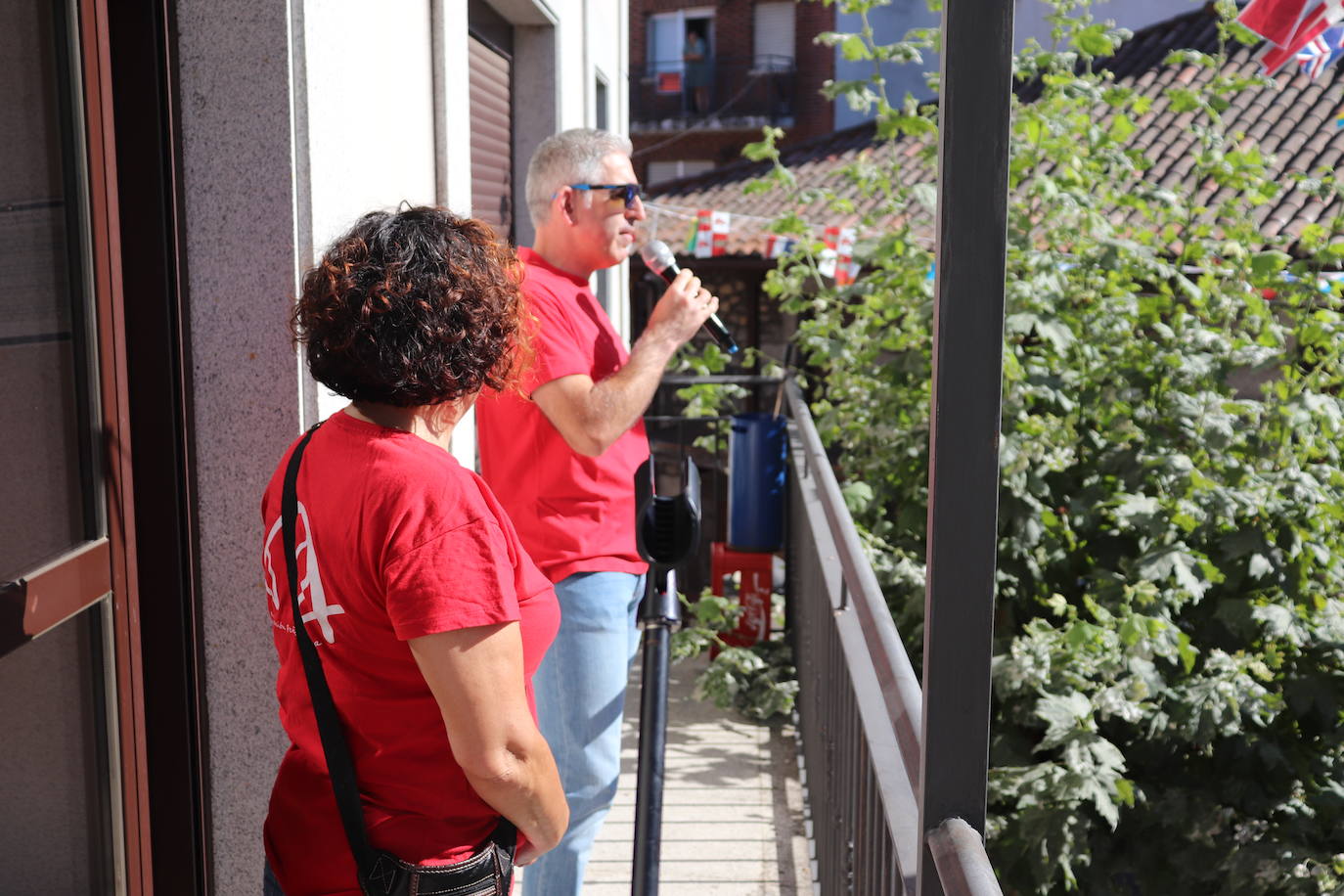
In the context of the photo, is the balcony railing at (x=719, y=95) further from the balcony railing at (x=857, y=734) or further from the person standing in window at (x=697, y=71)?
the balcony railing at (x=857, y=734)

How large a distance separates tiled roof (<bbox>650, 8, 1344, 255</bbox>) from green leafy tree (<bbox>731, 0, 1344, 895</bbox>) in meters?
10.9

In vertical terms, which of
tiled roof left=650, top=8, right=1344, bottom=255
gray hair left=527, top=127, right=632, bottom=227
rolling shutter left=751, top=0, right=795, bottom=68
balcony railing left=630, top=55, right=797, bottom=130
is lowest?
gray hair left=527, top=127, right=632, bottom=227

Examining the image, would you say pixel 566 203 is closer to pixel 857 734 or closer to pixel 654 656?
pixel 654 656

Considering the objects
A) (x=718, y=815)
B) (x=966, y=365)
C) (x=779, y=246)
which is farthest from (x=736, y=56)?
(x=966, y=365)

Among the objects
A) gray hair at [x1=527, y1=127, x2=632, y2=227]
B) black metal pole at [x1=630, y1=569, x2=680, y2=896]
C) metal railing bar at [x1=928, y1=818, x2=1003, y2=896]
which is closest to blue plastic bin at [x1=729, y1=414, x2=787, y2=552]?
gray hair at [x1=527, y1=127, x2=632, y2=227]

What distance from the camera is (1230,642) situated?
4.40 meters

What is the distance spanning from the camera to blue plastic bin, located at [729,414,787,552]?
5387 millimetres

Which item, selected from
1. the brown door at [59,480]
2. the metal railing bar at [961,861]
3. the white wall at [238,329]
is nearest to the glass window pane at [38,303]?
the brown door at [59,480]

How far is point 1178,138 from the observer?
62.1 ft

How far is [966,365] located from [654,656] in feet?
4.30

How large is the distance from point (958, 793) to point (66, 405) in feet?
4.86

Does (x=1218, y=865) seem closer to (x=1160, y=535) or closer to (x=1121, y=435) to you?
(x=1160, y=535)

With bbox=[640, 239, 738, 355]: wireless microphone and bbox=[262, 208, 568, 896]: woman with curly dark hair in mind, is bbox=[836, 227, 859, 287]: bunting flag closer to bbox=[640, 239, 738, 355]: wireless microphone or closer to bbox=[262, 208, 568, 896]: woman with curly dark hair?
bbox=[640, 239, 738, 355]: wireless microphone

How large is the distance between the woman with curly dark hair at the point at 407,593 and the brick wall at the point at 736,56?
1158 inches
